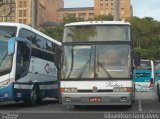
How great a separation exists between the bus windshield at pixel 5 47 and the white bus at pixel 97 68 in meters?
2.35

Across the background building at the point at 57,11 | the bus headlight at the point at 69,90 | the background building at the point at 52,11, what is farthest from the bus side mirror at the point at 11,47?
the background building at the point at 52,11

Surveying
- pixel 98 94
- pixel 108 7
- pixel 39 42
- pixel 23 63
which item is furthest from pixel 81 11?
pixel 98 94

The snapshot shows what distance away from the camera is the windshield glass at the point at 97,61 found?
653 inches

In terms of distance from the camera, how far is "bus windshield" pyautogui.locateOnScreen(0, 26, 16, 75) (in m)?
18.1

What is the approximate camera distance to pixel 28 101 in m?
20.6

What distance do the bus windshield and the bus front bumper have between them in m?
2.92

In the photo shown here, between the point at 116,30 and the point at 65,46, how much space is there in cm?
184

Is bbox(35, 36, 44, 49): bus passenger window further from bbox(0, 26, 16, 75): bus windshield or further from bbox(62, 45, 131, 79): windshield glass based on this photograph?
bbox(62, 45, 131, 79): windshield glass

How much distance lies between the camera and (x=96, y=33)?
1733 cm

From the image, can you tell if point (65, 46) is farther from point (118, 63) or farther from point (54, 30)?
point (54, 30)

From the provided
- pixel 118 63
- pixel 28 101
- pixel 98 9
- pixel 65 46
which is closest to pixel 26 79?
pixel 28 101

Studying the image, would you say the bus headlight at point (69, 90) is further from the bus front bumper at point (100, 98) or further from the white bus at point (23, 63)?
the white bus at point (23, 63)

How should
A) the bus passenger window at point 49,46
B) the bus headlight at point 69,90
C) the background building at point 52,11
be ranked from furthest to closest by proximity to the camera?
1. the background building at point 52,11
2. the bus passenger window at point 49,46
3. the bus headlight at point 69,90

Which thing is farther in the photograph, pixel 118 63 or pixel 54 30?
pixel 54 30
